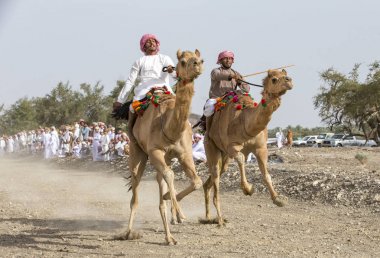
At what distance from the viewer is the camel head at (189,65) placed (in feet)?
23.7

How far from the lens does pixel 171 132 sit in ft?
25.3

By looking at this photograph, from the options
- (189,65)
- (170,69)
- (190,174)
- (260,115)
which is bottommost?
(190,174)

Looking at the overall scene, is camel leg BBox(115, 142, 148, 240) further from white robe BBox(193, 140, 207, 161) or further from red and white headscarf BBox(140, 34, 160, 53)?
white robe BBox(193, 140, 207, 161)

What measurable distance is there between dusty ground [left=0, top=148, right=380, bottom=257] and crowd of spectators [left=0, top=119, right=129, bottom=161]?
10485mm

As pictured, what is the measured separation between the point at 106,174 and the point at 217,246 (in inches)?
648

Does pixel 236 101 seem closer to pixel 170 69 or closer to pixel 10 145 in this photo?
pixel 170 69

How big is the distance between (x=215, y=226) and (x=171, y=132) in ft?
7.82

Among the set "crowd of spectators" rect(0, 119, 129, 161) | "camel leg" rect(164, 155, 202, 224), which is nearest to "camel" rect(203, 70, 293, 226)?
"camel leg" rect(164, 155, 202, 224)

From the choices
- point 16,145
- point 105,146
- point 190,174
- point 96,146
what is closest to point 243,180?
point 190,174

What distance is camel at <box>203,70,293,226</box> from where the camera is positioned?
8422mm

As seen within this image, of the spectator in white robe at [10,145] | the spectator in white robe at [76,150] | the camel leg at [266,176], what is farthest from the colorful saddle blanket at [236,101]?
the spectator in white robe at [10,145]

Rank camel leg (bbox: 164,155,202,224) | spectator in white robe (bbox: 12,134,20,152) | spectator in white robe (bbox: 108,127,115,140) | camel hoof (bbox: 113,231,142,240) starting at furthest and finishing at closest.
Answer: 1. spectator in white robe (bbox: 12,134,20,152)
2. spectator in white robe (bbox: 108,127,115,140)
3. camel hoof (bbox: 113,231,142,240)
4. camel leg (bbox: 164,155,202,224)

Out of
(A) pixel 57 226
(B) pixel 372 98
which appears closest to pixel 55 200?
(A) pixel 57 226

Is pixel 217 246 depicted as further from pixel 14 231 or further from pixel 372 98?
pixel 372 98
